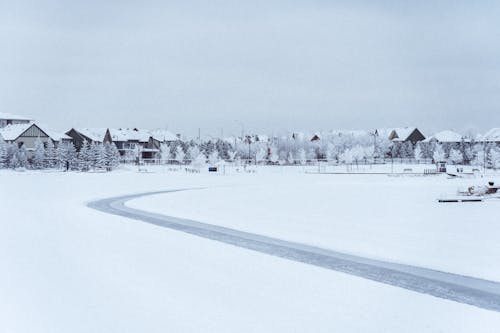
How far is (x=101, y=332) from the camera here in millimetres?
8711

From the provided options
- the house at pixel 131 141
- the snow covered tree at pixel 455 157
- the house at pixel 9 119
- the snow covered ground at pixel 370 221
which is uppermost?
the house at pixel 9 119

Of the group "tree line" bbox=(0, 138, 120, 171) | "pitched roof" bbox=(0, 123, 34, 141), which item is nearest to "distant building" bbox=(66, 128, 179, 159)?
"pitched roof" bbox=(0, 123, 34, 141)

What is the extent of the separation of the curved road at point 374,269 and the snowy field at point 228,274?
19.0 inches

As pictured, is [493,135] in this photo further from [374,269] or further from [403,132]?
[374,269]

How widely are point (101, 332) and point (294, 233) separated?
1142cm

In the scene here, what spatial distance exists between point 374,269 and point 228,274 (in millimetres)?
3414

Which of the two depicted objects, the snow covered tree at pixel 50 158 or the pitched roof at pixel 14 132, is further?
the pitched roof at pixel 14 132

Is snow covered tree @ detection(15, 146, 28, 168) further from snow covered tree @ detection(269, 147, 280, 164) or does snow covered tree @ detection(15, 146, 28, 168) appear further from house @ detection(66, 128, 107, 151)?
snow covered tree @ detection(269, 147, 280, 164)

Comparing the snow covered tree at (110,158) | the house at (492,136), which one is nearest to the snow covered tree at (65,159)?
the snow covered tree at (110,158)

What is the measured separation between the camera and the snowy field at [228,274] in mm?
9250

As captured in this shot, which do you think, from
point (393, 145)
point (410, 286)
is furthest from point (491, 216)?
point (393, 145)

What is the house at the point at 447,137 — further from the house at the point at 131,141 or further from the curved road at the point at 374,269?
the curved road at the point at 374,269

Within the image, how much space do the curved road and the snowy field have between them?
0.48m

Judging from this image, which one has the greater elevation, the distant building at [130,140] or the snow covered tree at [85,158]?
the distant building at [130,140]
